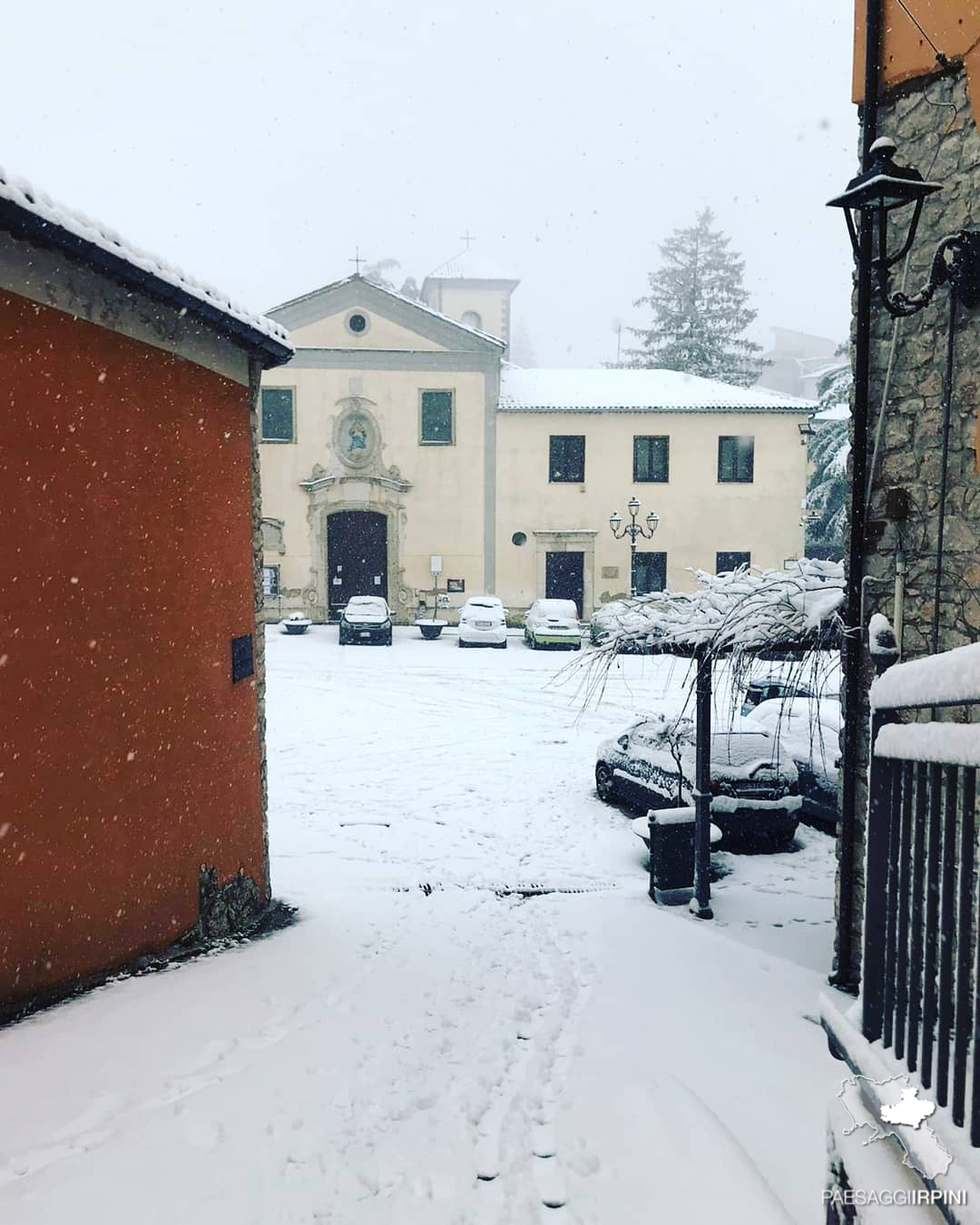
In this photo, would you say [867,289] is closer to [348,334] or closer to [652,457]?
[652,457]

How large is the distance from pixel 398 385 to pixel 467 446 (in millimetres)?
2937

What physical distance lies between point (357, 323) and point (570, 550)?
10.0 meters

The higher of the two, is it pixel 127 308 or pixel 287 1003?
pixel 127 308

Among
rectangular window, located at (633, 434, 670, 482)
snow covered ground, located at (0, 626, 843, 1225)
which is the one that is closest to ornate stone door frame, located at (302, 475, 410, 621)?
rectangular window, located at (633, 434, 670, 482)

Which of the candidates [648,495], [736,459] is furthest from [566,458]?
[736,459]

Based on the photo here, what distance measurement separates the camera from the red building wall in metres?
4.36

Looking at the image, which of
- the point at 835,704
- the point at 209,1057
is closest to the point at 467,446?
the point at 835,704

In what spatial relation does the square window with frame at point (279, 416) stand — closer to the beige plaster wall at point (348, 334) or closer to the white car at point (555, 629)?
the beige plaster wall at point (348, 334)

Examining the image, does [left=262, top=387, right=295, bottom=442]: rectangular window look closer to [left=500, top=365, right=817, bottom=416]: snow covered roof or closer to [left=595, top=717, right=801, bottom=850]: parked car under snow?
[left=500, top=365, right=817, bottom=416]: snow covered roof

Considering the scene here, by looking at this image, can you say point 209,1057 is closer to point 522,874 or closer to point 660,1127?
point 660,1127

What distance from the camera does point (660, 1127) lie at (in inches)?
146

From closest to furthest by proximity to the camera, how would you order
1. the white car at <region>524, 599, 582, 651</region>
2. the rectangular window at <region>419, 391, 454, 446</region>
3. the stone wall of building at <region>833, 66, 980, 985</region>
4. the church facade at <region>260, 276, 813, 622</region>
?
the stone wall of building at <region>833, 66, 980, 985</region>, the white car at <region>524, 599, 582, 651</region>, the church facade at <region>260, 276, 813, 622</region>, the rectangular window at <region>419, 391, 454, 446</region>

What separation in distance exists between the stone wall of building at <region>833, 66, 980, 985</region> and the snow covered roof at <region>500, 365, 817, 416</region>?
73.2 feet

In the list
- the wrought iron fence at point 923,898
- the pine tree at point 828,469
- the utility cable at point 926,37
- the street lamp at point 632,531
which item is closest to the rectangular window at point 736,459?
the pine tree at point 828,469
